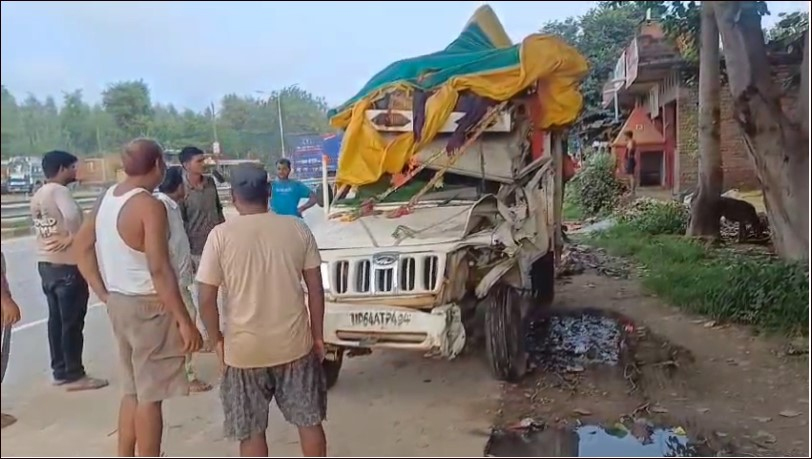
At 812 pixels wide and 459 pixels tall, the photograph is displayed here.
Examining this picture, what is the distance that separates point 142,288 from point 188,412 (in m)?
1.12

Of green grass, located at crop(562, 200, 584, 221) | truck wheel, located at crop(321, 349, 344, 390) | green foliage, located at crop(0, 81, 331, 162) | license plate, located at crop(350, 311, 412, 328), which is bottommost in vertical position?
truck wheel, located at crop(321, 349, 344, 390)

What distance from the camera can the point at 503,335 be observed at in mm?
4359

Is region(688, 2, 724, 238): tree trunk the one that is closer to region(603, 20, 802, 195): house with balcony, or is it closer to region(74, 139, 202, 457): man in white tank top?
region(603, 20, 802, 195): house with balcony

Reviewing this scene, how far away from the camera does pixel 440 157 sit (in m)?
4.77

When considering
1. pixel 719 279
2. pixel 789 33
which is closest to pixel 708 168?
pixel 719 279

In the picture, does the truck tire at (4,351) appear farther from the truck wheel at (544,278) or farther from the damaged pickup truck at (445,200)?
the truck wheel at (544,278)

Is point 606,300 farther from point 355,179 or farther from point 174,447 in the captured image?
point 174,447

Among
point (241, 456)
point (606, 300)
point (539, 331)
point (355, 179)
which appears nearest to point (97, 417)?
point (241, 456)

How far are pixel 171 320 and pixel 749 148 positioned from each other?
437 cm

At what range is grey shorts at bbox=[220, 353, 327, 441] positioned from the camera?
2.86 meters

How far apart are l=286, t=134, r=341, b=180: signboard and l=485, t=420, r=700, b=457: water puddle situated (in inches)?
67.6

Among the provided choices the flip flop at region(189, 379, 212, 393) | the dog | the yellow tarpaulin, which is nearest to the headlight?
the yellow tarpaulin

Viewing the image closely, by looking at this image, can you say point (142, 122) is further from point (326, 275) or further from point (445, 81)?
point (445, 81)

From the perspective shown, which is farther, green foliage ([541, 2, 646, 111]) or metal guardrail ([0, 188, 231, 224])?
green foliage ([541, 2, 646, 111])
